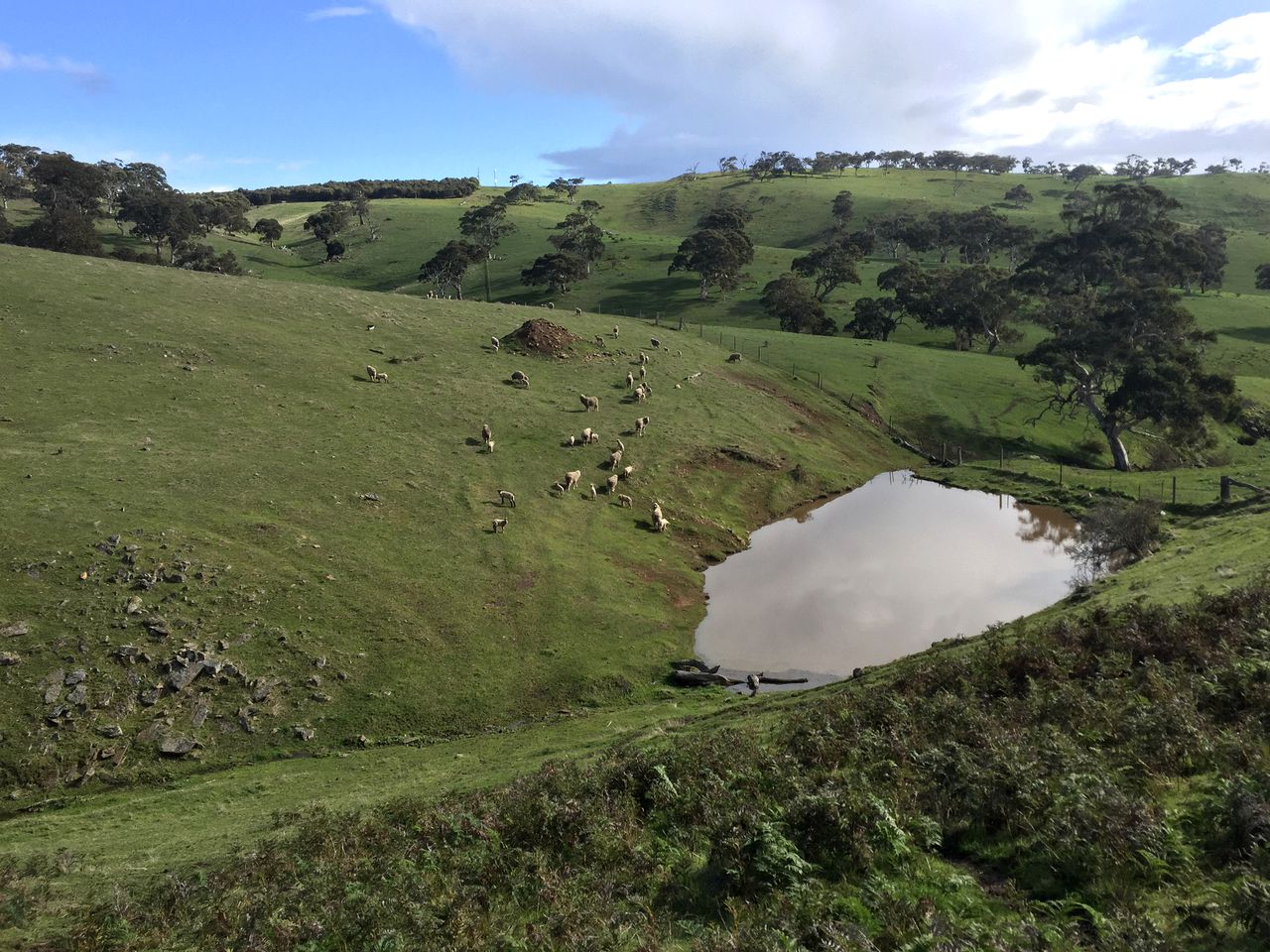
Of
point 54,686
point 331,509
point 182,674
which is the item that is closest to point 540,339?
point 331,509

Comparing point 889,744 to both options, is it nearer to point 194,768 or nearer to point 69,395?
point 194,768

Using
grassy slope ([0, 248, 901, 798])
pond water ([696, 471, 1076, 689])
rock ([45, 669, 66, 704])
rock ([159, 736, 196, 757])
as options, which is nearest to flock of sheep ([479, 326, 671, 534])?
grassy slope ([0, 248, 901, 798])

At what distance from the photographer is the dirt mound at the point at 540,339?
6431 cm

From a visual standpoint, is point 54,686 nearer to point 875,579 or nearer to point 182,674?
point 182,674

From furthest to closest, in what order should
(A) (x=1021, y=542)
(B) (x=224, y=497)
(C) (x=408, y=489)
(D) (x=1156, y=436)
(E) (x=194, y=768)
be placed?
(D) (x=1156, y=436), (A) (x=1021, y=542), (C) (x=408, y=489), (B) (x=224, y=497), (E) (x=194, y=768)

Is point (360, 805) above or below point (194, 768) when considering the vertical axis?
above

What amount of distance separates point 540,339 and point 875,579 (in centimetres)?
3737

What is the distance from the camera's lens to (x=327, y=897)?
11195 mm

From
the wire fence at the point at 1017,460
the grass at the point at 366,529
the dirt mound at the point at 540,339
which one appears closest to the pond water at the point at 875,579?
the grass at the point at 366,529

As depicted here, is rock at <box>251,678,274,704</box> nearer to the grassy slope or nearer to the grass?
the grass

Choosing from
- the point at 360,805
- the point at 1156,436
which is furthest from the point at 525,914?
the point at 1156,436

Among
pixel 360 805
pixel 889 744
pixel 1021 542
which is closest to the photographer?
pixel 889 744

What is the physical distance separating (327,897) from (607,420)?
1723 inches

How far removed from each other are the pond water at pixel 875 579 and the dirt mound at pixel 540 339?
2745cm
